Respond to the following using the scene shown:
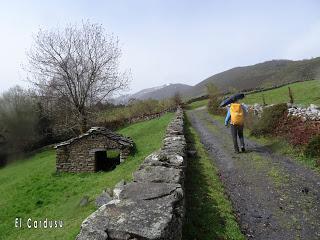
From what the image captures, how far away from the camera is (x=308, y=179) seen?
1020cm

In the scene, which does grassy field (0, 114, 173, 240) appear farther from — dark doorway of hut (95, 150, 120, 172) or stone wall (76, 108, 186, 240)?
stone wall (76, 108, 186, 240)

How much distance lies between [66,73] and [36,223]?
27.4 meters

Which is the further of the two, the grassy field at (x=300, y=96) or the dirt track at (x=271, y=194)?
the grassy field at (x=300, y=96)

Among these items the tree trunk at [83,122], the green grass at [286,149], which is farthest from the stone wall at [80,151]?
the tree trunk at [83,122]

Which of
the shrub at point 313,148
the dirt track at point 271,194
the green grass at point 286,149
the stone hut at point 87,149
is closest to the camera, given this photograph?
the dirt track at point 271,194

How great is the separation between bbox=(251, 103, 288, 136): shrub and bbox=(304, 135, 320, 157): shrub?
175 inches

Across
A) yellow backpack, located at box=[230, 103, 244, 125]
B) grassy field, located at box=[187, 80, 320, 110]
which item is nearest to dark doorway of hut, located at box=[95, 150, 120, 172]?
yellow backpack, located at box=[230, 103, 244, 125]

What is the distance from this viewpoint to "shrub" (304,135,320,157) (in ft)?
40.0

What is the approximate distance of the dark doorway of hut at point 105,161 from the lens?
21.8 meters

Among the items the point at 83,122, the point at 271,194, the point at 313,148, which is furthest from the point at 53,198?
the point at 83,122

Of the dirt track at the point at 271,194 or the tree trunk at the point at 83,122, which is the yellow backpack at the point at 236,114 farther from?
the tree trunk at the point at 83,122

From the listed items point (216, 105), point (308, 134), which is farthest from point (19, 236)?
point (216, 105)

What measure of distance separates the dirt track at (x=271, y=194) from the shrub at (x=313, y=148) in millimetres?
653

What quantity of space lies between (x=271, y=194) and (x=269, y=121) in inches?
346
